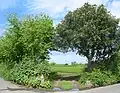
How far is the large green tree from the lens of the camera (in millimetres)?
22953

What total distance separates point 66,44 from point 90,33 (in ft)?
8.04

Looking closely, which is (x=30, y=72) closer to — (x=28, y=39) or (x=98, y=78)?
(x=28, y=39)

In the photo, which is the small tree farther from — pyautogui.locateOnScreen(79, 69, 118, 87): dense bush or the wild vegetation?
pyautogui.locateOnScreen(79, 69, 118, 87): dense bush

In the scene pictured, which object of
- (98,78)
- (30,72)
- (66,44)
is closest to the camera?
(30,72)

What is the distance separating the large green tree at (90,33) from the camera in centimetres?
2295

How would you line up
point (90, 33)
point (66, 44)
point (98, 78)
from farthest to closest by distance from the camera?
point (66, 44), point (90, 33), point (98, 78)

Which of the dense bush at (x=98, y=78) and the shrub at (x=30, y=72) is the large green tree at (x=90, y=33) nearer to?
the dense bush at (x=98, y=78)

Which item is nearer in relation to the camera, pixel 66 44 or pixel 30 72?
pixel 30 72

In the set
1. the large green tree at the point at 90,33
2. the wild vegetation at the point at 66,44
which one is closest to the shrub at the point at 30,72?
the wild vegetation at the point at 66,44

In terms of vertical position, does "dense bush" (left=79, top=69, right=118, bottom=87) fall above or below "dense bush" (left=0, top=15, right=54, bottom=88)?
below

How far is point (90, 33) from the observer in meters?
22.9

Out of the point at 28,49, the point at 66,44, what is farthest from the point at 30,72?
the point at 66,44

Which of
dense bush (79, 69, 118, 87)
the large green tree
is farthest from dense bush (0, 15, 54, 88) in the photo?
dense bush (79, 69, 118, 87)

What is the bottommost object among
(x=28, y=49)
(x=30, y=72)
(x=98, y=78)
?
(x=98, y=78)
